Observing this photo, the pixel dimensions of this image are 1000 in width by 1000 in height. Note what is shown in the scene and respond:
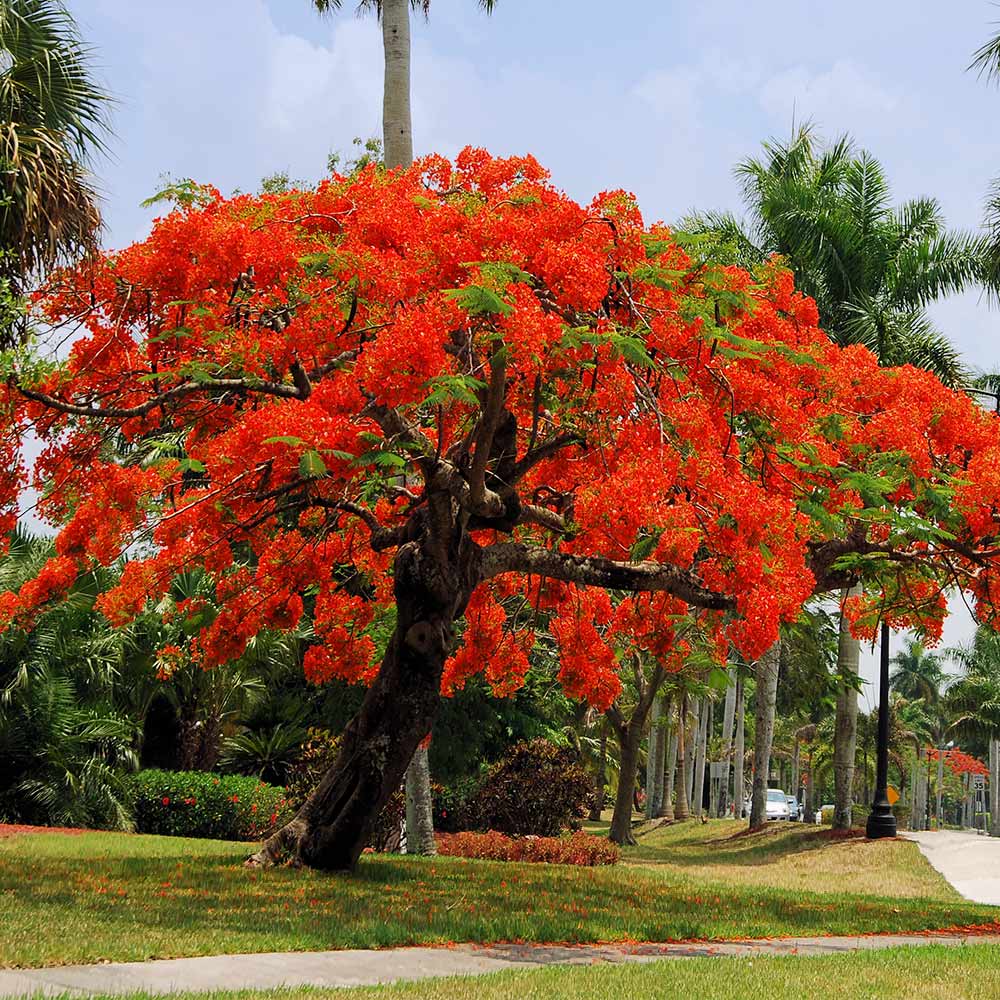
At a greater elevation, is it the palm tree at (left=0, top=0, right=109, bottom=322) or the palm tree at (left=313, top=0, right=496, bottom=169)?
the palm tree at (left=313, top=0, right=496, bottom=169)

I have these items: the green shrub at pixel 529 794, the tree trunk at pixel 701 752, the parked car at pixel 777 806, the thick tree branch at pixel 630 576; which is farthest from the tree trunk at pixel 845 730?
the parked car at pixel 777 806

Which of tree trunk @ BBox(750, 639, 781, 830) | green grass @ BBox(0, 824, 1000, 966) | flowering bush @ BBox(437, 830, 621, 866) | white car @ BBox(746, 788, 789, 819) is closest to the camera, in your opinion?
green grass @ BBox(0, 824, 1000, 966)

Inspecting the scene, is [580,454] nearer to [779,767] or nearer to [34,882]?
[34,882]

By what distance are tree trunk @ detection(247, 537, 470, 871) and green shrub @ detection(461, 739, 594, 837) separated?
38.6ft

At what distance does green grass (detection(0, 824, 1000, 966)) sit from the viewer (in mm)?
7844

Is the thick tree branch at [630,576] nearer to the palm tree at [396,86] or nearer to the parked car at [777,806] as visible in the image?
the palm tree at [396,86]

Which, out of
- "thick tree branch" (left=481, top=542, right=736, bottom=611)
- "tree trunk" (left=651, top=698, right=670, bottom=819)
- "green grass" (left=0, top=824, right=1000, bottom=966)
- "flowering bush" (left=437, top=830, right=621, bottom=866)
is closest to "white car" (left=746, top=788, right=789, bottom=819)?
"tree trunk" (left=651, top=698, right=670, bottom=819)

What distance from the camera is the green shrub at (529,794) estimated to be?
2353 cm

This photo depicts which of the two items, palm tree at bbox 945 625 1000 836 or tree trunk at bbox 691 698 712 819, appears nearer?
tree trunk at bbox 691 698 712 819

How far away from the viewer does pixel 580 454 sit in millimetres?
12719

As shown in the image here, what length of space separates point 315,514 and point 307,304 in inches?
120

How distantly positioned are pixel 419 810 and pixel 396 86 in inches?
418

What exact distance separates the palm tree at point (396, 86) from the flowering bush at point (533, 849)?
10579 mm

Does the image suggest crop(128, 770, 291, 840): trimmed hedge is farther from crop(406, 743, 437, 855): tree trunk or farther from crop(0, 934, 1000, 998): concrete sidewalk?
crop(0, 934, 1000, 998): concrete sidewalk
